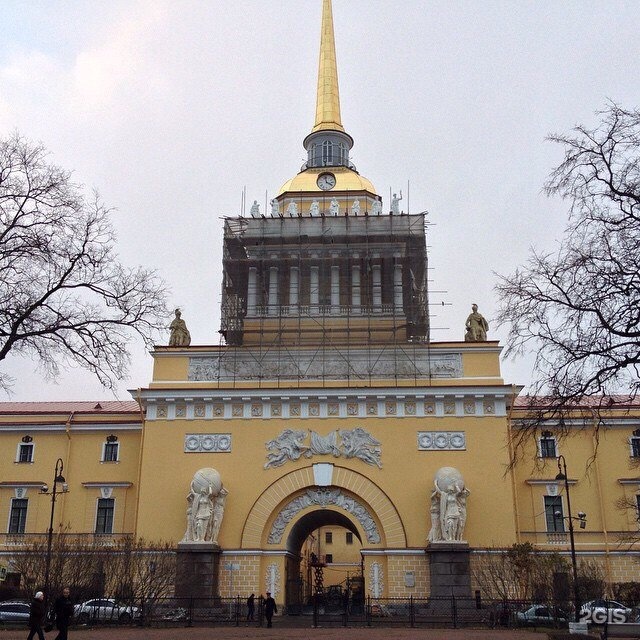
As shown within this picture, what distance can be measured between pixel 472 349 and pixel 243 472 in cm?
950

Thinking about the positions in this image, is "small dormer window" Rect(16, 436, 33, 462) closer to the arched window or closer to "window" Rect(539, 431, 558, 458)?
the arched window

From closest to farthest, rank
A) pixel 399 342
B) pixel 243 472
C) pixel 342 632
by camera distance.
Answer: pixel 342 632 → pixel 243 472 → pixel 399 342

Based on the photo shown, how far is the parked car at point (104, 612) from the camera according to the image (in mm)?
22969

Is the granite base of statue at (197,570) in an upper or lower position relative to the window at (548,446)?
lower

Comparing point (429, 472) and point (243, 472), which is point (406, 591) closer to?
point (429, 472)

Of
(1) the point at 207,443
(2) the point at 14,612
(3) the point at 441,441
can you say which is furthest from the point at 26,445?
(3) the point at 441,441

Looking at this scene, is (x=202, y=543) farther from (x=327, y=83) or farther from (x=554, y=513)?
(x=327, y=83)

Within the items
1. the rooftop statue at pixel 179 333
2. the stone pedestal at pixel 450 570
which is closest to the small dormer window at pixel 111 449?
the rooftop statue at pixel 179 333

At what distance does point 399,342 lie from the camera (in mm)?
30297

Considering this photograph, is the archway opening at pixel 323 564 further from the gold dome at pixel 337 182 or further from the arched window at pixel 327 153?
the arched window at pixel 327 153

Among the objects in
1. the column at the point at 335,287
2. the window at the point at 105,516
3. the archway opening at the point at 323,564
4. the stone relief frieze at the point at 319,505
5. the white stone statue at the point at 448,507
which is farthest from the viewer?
the column at the point at 335,287

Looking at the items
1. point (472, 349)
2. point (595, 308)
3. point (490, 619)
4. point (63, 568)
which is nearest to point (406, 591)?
point (490, 619)

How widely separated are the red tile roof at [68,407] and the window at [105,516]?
149 inches

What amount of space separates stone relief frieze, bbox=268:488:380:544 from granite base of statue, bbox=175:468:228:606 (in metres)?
2.07
